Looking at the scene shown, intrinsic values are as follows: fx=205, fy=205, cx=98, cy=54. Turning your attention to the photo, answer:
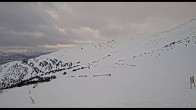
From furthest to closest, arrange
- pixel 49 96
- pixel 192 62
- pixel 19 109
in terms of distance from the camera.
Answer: pixel 192 62
pixel 49 96
pixel 19 109

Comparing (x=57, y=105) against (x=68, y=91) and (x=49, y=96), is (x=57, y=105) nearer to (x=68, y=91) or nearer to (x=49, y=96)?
(x=49, y=96)

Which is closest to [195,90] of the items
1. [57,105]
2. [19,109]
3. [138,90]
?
[138,90]

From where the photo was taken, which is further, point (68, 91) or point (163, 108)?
point (68, 91)

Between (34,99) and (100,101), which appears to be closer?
(100,101)

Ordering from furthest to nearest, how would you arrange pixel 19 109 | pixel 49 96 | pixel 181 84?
1. pixel 181 84
2. pixel 49 96
3. pixel 19 109

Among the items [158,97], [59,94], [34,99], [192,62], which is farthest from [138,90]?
[192,62]

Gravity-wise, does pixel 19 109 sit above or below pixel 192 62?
below

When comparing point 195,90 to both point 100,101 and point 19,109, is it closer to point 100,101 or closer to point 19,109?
point 100,101

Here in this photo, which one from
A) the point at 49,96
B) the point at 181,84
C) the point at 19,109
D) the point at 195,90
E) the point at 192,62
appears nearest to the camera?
the point at 19,109

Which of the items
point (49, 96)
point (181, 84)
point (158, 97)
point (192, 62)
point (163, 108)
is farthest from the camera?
point (192, 62)
